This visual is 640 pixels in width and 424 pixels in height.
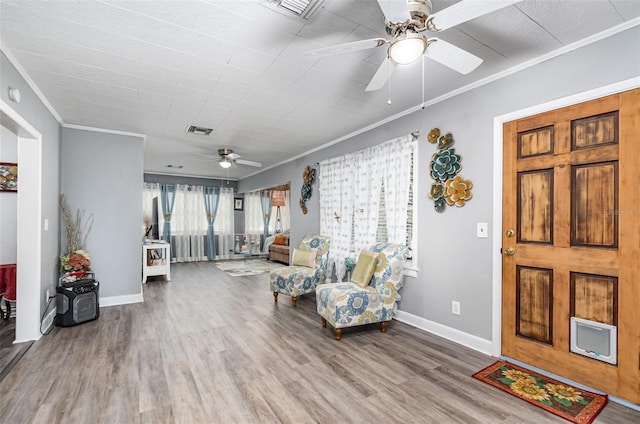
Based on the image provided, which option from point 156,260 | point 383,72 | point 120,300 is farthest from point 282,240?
point 383,72

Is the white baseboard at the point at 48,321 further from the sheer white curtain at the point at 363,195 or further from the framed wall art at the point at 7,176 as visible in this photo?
the sheer white curtain at the point at 363,195

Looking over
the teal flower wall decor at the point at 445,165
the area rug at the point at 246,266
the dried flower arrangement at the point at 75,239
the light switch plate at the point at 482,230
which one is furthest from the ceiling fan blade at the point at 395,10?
the area rug at the point at 246,266

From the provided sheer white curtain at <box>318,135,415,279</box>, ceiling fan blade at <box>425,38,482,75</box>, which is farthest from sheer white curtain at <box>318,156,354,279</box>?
ceiling fan blade at <box>425,38,482,75</box>

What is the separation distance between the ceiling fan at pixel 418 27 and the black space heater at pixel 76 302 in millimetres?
3902

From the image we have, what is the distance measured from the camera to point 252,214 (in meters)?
9.85

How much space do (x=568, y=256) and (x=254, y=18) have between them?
9.46 feet

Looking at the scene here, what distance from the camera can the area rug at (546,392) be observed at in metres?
1.96

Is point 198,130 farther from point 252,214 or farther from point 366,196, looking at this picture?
point 252,214

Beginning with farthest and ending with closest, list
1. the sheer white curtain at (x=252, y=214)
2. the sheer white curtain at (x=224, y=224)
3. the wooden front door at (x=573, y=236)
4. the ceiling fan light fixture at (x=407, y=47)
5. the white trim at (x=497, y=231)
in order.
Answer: the sheer white curtain at (x=252, y=214) < the sheer white curtain at (x=224, y=224) < the white trim at (x=497, y=231) < the wooden front door at (x=573, y=236) < the ceiling fan light fixture at (x=407, y=47)

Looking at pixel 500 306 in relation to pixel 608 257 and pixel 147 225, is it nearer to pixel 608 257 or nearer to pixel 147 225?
pixel 608 257

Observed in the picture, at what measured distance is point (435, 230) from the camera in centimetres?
332

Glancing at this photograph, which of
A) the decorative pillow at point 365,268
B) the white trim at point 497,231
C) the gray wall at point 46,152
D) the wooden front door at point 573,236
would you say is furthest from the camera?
the decorative pillow at point 365,268

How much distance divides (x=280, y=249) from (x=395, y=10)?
7.20m

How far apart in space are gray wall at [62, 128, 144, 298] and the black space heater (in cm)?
64
